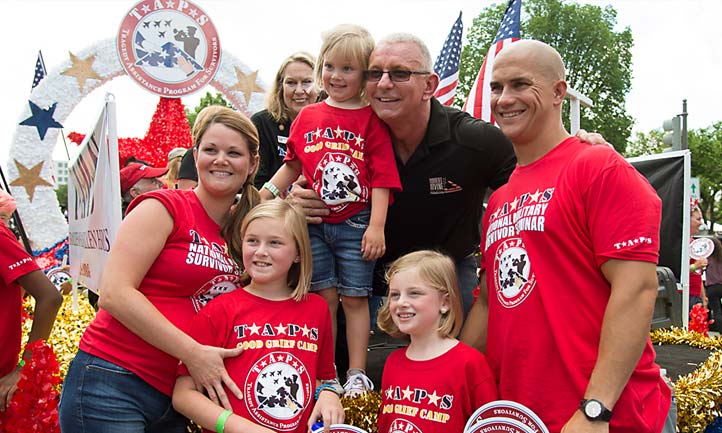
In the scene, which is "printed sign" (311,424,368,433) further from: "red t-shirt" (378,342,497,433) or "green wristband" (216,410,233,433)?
"green wristband" (216,410,233,433)

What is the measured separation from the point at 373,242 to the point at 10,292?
6.37 feet

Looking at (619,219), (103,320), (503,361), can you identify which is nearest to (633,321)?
(619,219)

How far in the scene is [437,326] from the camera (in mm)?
2539

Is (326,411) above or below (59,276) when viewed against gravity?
above

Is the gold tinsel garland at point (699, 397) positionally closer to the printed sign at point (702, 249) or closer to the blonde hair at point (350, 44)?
the blonde hair at point (350, 44)

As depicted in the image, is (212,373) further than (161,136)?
No

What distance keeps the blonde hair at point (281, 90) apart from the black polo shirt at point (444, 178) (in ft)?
3.90

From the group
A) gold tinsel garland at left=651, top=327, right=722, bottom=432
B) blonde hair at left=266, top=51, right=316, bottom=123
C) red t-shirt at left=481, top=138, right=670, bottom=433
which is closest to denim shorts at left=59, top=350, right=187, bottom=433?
red t-shirt at left=481, top=138, right=670, bottom=433

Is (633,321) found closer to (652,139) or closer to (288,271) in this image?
(288,271)

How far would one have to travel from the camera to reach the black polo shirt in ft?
10.9

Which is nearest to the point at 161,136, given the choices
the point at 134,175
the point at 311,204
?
the point at 134,175

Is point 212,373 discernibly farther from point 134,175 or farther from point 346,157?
point 134,175

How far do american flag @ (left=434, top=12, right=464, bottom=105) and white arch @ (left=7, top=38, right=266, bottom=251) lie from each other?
19.0 feet

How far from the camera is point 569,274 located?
2.18 metres
